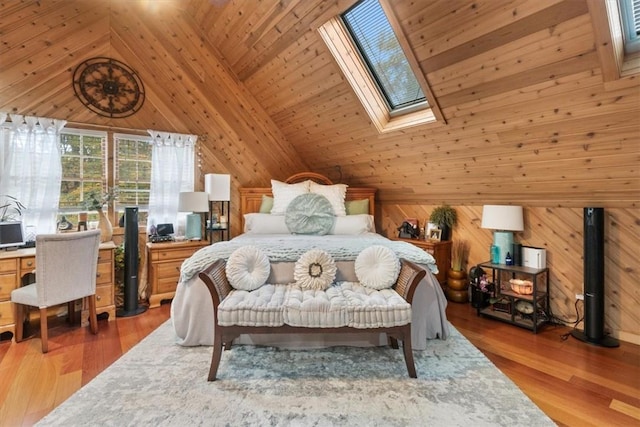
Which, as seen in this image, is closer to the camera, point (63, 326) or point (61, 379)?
point (61, 379)

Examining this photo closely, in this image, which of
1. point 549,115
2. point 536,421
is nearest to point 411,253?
point 536,421

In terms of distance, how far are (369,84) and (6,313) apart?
3.81m

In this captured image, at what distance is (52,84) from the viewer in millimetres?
3043

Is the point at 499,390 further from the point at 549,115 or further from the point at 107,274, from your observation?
the point at 107,274

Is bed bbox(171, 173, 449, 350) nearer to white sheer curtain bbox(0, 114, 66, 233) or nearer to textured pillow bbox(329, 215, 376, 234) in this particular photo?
textured pillow bbox(329, 215, 376, 234)

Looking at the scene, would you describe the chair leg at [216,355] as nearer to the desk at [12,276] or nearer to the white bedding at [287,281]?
the white bedding at [287,281]

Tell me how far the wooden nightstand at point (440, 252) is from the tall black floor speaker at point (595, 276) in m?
1.32

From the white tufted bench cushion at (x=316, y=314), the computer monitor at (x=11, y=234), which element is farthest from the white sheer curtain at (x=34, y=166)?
the white tufted bench cushion at (x=316, y=314)

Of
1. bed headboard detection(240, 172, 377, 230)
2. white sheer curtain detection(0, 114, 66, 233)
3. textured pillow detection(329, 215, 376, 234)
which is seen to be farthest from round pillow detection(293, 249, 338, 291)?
white sheer curtain detection(0, 114, 66, 233)

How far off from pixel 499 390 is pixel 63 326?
139 inches

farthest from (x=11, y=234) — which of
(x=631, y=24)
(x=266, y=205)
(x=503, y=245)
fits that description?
(x=631, y=24)

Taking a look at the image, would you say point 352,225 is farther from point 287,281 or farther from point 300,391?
point 300,391

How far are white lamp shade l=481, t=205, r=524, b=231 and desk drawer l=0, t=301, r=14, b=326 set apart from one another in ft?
14.0

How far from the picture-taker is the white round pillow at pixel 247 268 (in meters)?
2.20
